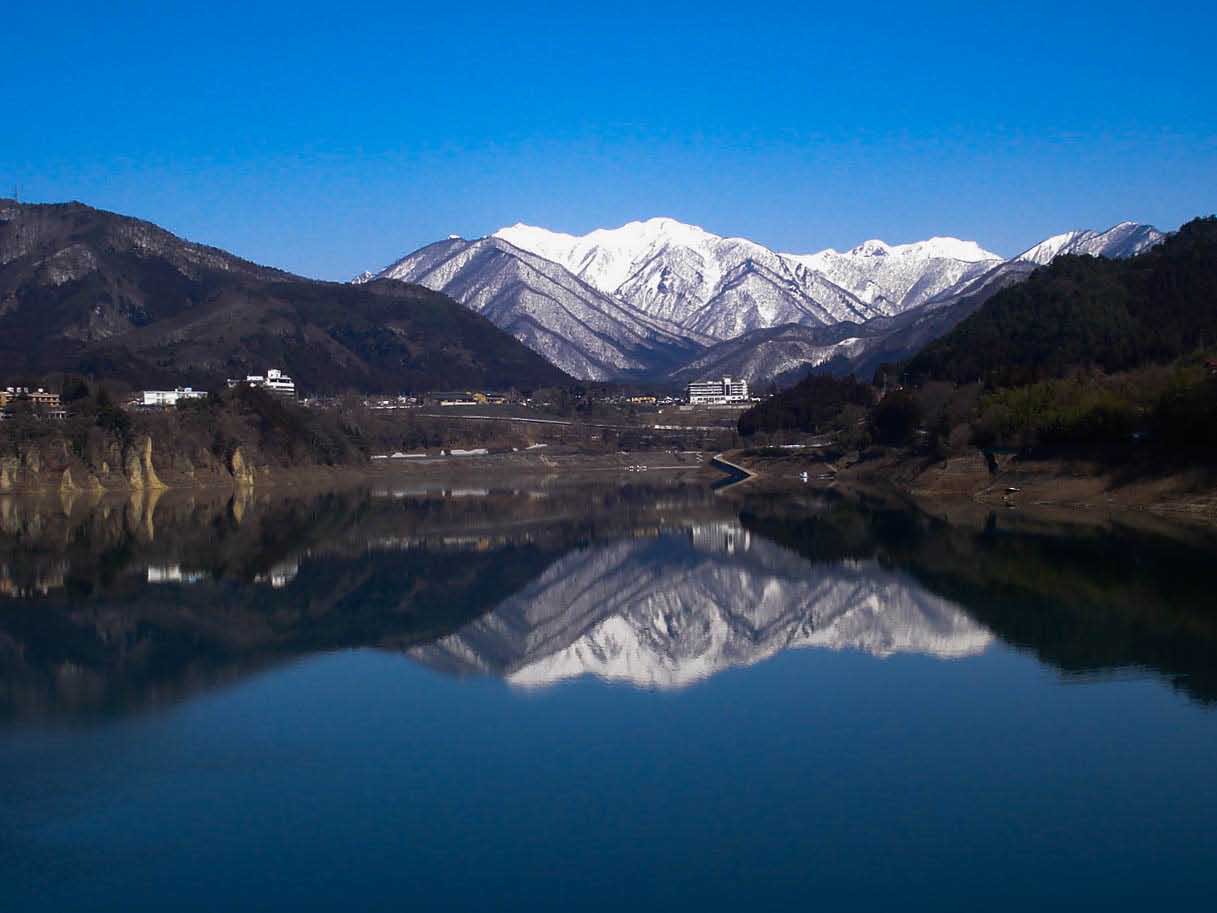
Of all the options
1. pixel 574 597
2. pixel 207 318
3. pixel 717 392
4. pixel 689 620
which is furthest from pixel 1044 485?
pixel 717 392

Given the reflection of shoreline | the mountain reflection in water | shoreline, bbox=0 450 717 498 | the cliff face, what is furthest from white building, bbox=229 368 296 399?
the reflection of shoreline


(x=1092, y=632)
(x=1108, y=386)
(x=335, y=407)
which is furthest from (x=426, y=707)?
(x=335, y=407)

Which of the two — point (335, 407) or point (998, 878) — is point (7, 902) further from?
point (335, 407)

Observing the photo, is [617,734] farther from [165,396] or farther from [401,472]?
[165,396]

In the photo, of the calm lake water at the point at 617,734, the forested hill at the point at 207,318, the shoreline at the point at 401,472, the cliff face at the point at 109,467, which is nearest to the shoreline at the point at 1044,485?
the calm lake water at the point at 617,734

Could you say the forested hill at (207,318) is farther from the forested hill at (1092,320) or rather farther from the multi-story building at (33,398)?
the forested hill at (1092,320)

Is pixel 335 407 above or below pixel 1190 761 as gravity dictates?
above
